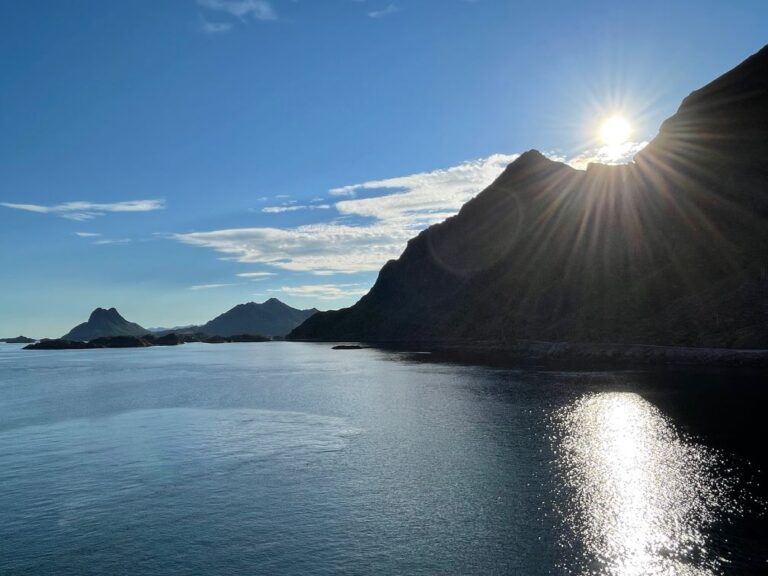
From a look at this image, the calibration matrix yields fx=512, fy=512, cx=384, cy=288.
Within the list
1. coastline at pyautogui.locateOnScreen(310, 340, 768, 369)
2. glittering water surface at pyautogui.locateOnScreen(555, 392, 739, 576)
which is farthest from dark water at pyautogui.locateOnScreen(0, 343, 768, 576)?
coastline at pyautogui.locateOnScreen(310, 340, 768, 369)

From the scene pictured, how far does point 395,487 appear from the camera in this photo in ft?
99.6

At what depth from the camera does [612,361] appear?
351 ft

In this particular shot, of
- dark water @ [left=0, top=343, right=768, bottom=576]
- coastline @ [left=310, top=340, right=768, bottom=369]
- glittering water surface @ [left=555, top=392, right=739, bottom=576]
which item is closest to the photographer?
glittering water surface @ [left=555, top=392, right=739, bottom=576]

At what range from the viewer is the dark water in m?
21.5

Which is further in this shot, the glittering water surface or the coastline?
the coastline

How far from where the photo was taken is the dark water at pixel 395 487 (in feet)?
70.4

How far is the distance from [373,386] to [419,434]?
3529 centimetres

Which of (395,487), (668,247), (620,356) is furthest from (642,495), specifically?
(668,247)

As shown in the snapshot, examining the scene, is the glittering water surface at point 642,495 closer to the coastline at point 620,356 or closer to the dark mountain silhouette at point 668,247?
the coastline at point 620,356

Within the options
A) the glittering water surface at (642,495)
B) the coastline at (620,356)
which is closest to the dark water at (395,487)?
the glittering water surface at (642,495)

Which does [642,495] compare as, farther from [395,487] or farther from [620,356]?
[620,356]

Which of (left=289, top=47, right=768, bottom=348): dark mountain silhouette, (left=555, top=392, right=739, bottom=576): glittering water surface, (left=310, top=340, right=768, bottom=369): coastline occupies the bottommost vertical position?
(left=555, top=392, right=739, bottom=576): glittering water surface

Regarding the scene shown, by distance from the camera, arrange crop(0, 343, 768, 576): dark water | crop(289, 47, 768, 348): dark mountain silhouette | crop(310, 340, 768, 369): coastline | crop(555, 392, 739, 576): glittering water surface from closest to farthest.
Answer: crop(555, 392, 739, 576): glittering water surface, crop(0, 343, 768, 576): dark water, crop(310, 340, 768, 369): coastline, crop(289, 47, 768, 348): dark mountain silhouette

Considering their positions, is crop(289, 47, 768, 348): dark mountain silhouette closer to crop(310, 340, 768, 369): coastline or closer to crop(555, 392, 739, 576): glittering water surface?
crop(310, 340, 768, 369): coastline
